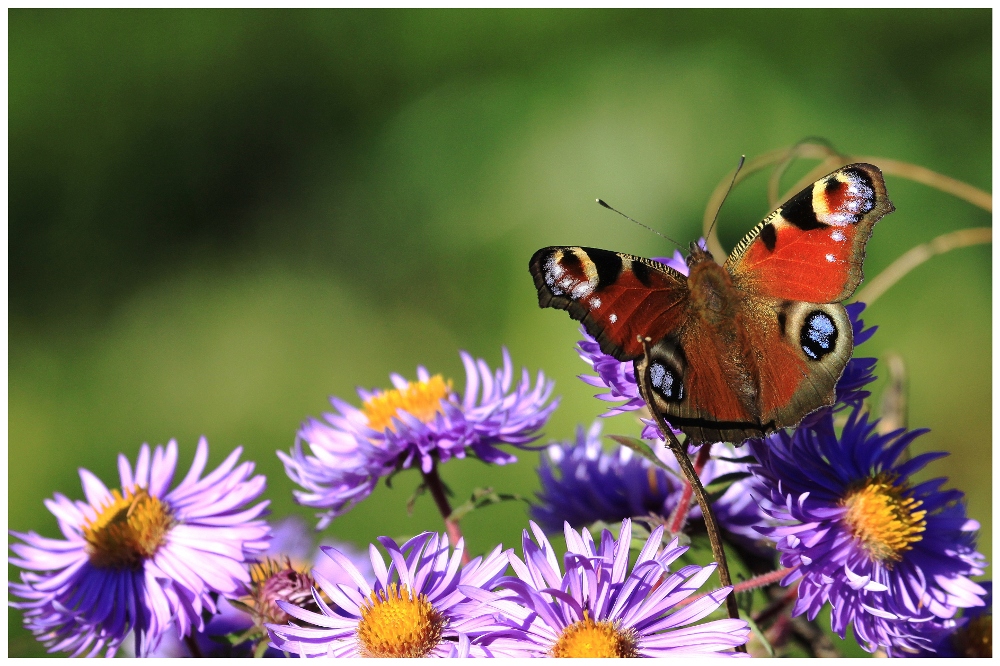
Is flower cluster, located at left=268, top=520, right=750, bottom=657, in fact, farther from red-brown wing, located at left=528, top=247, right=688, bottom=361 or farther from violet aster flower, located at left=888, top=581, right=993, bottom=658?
violet aster flower, located at left=888, top=581, right=993, bottom=658

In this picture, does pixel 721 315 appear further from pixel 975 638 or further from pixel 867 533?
pixel 975 638

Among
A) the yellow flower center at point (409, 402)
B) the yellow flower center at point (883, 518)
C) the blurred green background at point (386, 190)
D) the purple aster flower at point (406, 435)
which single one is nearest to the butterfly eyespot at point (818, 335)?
the yellow flower center at point (883, 518)

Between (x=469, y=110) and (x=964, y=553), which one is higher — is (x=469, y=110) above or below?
above

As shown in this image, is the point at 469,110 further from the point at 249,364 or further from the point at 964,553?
the point at 964,553

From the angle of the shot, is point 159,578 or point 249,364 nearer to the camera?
point 159,578

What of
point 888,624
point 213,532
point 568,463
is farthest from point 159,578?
point 888,624

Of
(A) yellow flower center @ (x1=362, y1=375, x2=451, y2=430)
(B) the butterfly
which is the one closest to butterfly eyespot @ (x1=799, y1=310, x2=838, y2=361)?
(B) the butterfly

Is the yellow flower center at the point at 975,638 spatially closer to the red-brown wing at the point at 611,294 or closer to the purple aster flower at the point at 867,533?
the purple aster flower at the point at 867,533
